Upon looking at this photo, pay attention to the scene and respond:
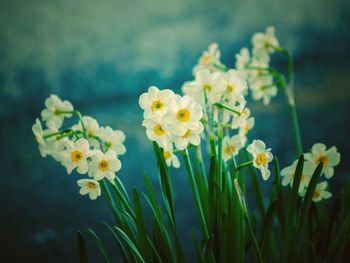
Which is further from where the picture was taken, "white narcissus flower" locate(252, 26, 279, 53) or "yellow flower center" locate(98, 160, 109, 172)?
"white narcissus flower" locate(252, 26, 279, 53)

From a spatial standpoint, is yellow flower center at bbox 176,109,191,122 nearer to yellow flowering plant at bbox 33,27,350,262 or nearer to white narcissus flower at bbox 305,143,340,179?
yellow flowering plant at bbox 33,27,350,262

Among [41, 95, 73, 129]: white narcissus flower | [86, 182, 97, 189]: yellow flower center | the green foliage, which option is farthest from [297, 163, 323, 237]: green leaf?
[41, 95, 73, 129]: white narcissus flower

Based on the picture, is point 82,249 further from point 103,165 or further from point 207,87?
point 207,87

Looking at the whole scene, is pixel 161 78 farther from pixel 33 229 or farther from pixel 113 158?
pixel 113 158

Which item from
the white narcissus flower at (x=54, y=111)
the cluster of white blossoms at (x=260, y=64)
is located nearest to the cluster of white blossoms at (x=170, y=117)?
the white narcissus flower at (x=54, y=111)

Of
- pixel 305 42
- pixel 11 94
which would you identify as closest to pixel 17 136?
pixel 11 94

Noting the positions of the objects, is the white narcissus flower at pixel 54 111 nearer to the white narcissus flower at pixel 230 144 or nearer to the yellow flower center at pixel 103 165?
the yellow flower center at pixel 103 165

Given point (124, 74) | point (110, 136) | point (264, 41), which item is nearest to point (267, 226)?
point (110, 136)
